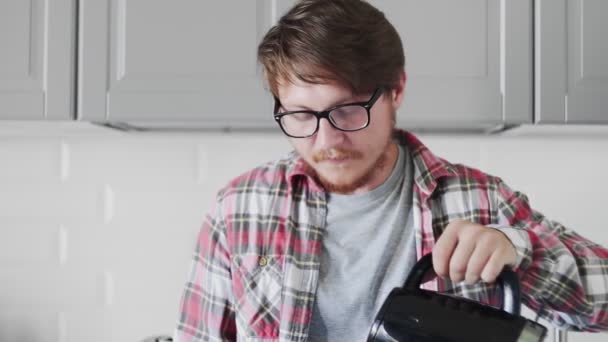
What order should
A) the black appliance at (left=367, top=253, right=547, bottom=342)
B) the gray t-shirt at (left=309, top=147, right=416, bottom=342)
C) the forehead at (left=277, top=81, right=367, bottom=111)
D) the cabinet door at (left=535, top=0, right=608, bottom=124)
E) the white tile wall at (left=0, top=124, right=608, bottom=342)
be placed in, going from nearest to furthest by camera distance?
the black appliance at (left=367, top=253, right=547, bottom=342)
the forehead at (left=277, top=81, right=367, bottom=111)
the gray t-shirt at (left=309, top=147, right=416, bottom=342)
the cabinet door at (left=535, top=0, right=608, bottom=124)
the white tile wall at (left=0, top=124, right=608, bottom=342)

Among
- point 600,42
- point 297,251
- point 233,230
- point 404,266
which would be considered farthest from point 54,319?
point 600,42

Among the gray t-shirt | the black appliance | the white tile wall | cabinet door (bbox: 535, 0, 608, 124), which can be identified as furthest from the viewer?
the white tile wall

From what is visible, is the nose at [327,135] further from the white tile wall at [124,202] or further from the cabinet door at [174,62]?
the white tile wall at [124,202]

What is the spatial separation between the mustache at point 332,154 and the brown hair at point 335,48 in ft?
0.33

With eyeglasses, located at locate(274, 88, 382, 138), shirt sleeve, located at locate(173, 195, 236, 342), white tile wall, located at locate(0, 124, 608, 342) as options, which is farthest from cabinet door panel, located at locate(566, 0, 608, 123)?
shirt sleeve, located at locate(173, 195, 236, 342)

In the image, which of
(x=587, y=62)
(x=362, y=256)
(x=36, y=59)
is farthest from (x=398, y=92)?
(x=36, y=59)

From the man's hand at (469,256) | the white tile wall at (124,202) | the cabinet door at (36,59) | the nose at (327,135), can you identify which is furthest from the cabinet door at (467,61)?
the cabinet door at (36,59)

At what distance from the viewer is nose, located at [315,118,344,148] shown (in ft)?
2.87

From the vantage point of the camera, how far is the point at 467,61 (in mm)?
1085

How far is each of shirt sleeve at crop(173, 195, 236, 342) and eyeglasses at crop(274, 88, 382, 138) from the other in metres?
0.29

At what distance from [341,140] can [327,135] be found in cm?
3

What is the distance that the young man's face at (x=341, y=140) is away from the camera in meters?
0.87

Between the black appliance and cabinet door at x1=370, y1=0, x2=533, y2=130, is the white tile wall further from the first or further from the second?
the black appliance

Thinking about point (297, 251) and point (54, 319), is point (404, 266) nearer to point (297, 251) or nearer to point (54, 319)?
point (297, 251)
